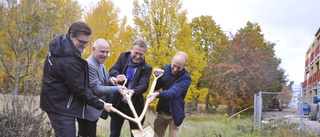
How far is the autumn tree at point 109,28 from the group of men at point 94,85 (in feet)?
27.1

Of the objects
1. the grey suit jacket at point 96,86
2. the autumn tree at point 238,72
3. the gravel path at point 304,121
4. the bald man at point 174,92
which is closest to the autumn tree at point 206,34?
the autumn tree at point 238,72

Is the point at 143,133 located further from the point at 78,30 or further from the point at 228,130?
the point at 228,130

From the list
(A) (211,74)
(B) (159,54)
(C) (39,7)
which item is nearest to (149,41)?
(B) (159,54)

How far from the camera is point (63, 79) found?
2.72 m

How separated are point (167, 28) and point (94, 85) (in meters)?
9.78

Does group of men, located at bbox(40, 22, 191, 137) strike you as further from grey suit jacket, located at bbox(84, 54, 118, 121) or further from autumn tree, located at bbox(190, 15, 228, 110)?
autumn tree, located at bbox(190, 15, 228, 110)

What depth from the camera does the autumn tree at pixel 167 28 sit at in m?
12.4

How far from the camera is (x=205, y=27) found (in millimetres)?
24656

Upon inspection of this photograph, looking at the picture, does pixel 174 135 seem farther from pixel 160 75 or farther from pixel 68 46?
pixel 68 46

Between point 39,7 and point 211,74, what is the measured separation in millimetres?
13003

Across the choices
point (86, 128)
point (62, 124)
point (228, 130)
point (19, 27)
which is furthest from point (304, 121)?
point (19, 27)

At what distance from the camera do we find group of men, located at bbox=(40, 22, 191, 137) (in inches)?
105

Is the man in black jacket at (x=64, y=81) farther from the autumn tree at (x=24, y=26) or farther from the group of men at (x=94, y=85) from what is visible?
the autumn tree at (x=24, y=26)

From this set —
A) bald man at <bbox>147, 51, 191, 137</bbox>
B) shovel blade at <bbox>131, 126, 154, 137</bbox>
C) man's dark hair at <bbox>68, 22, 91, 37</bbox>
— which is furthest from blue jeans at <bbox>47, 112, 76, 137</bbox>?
bald man at <bbox>147, 51, 191, 137</bbox>
